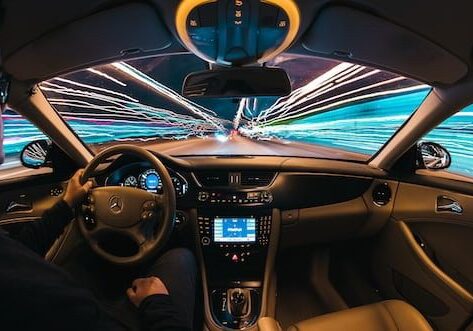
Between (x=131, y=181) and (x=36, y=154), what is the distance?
24.2 inches

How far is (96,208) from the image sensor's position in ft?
7.57

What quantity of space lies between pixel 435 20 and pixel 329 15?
1.34ft

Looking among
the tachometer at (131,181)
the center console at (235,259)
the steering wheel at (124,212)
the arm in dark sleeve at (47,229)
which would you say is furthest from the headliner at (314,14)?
the center console at (235,259)

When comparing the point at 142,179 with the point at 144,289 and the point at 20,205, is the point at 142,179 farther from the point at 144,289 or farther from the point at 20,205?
the point at 144,289

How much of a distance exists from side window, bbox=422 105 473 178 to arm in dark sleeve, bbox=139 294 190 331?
1873 mm

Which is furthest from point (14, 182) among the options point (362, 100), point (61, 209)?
point (362, 100)

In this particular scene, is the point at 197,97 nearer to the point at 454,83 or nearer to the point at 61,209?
the point at 61,209

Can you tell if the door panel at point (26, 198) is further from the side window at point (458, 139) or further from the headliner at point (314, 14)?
the side window at point (458, 139)

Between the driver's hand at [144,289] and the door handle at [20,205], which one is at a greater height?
the door handle at [20,205]

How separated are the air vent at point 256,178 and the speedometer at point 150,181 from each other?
58 cm

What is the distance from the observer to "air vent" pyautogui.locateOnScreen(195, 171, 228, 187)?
3094 millimetres

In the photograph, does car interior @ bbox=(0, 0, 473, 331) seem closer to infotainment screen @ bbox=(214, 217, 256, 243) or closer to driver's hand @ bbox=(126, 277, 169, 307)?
infotainment screen @ bbox=(214, 217, 256, 243)

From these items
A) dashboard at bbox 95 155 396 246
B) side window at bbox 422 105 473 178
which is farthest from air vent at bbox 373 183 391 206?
side window at bbox 422 105 473 178

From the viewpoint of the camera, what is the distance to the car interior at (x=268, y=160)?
1933 millimetres
